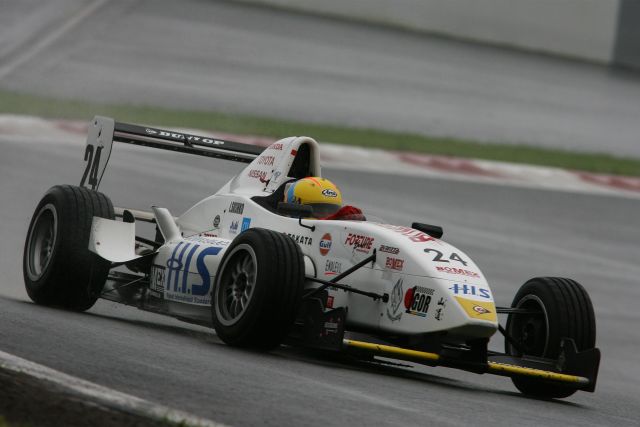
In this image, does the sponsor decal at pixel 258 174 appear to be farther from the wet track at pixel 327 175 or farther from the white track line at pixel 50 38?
the white track line at pixel 50 38

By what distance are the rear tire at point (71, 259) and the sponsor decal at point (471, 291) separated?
292 centimetres

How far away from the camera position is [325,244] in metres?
9.00

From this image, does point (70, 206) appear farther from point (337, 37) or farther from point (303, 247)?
point (337, 37)

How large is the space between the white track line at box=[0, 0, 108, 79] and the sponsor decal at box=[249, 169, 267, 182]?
13.8 m

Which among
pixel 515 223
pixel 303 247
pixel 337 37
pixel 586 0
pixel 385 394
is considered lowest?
pixel 385 394

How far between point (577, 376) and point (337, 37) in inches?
851

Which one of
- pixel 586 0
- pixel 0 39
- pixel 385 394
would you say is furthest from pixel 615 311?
pixel 586 0

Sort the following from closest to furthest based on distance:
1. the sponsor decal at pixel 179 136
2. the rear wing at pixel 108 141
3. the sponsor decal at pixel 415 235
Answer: the sponsor decal at pixel 415 235 → the rear wing at pixel 108 141 → the sponsor decal at pixel 179 136

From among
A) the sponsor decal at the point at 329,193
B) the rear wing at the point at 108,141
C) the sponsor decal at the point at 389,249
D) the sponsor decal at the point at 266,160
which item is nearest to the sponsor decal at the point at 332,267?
the sponsor decal at the point at 389,249

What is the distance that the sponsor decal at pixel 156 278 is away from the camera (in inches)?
388

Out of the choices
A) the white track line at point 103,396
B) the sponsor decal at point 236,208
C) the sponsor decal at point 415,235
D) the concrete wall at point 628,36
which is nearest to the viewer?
the white track line at point 103,396

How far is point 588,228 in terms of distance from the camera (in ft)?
62.5

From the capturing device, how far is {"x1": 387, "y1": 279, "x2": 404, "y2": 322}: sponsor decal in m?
8.42

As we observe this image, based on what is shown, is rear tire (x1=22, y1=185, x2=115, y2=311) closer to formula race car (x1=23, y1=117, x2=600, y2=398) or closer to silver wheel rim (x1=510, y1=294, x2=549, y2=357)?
formula race car (x1=23, y1=117, x2=600, y2=398)
